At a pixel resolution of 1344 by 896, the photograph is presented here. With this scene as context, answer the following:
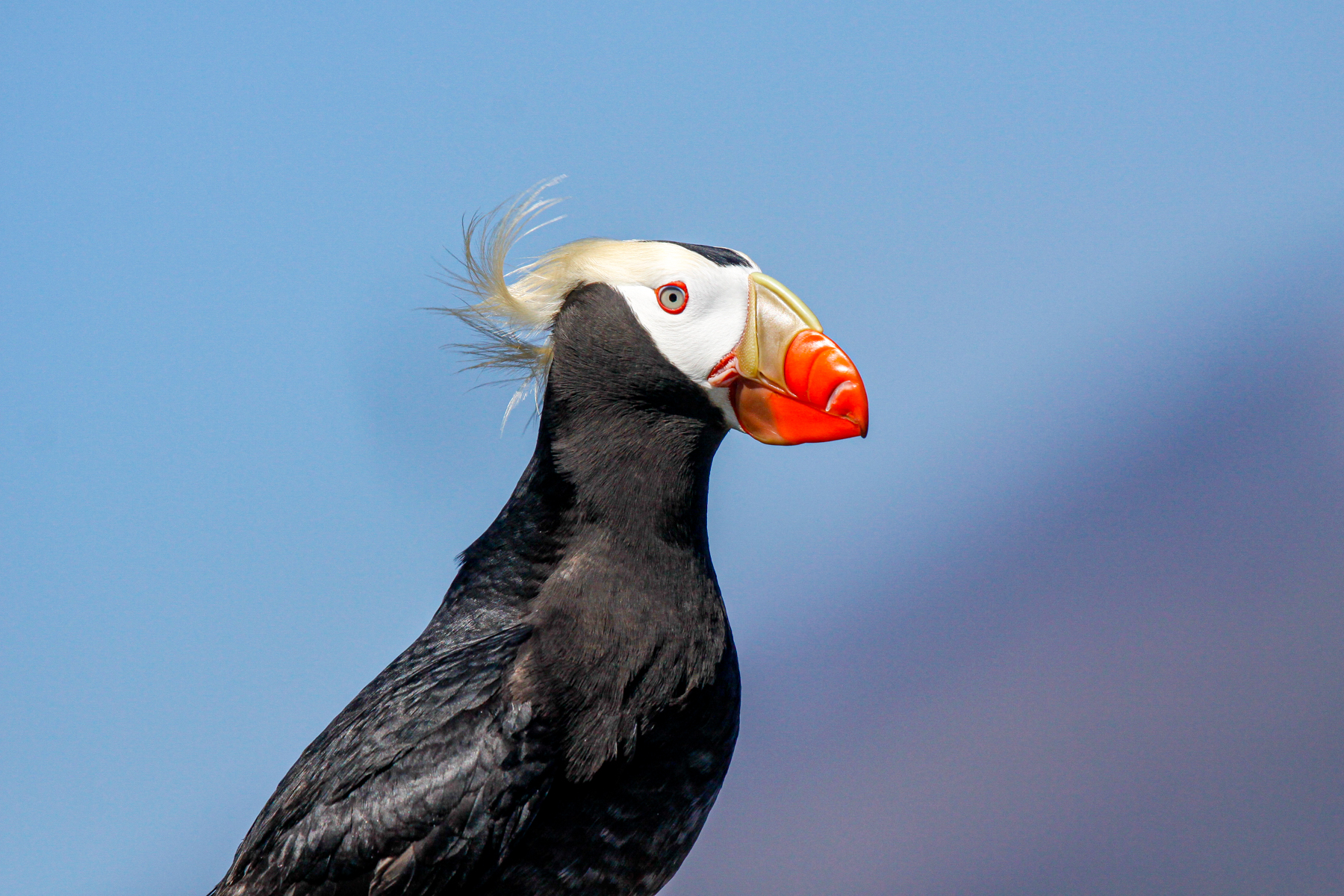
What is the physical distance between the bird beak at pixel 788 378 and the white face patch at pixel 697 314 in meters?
0.02

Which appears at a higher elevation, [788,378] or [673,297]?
[673,297]

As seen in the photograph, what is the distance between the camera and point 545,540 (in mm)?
2484

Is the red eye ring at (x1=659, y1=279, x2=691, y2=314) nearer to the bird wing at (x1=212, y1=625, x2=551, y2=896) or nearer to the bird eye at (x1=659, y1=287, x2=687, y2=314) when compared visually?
the bird eye at (x1=659, y1=287, x2=687, y2=314)

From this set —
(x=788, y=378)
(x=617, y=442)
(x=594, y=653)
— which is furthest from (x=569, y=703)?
(x=788, y=378)

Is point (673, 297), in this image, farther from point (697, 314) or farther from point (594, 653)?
point (594, 653)

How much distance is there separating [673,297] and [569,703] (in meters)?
0.86

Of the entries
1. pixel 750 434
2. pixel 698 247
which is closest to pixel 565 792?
A: pixel 750 434

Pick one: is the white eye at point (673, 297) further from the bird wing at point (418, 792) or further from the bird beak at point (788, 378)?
the bird wing at point (418, 792)

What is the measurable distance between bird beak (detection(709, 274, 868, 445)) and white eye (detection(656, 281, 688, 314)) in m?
0.14

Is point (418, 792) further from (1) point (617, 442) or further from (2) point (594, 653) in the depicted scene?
(1) point (617, 442)

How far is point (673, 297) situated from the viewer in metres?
2.36

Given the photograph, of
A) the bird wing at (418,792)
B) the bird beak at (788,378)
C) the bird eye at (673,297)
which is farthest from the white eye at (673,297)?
the bird wing at (418,792)

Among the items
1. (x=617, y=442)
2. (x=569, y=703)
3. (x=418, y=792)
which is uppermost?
(x=617, y=442)

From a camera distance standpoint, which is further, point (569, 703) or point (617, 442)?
point (617, 442)
